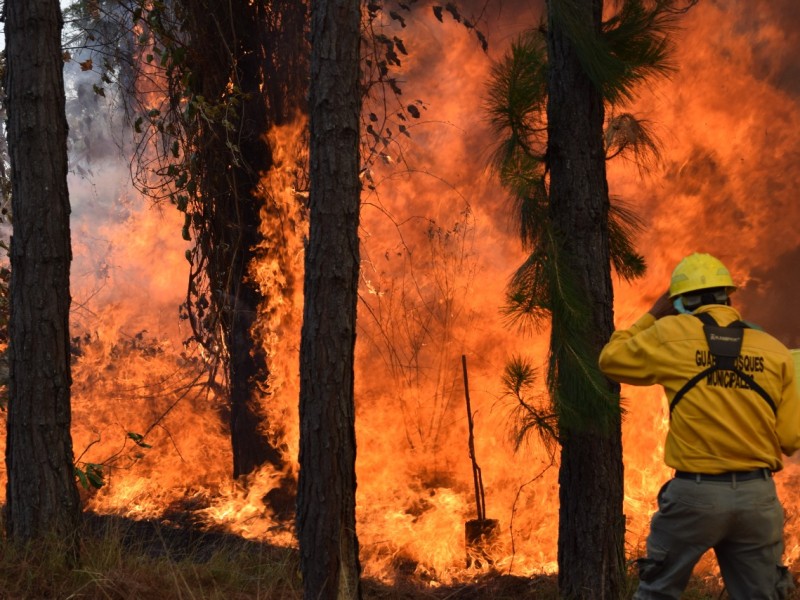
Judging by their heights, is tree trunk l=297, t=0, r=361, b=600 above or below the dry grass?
above

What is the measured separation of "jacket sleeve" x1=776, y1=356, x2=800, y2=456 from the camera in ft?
12.5

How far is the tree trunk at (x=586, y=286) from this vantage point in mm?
5414

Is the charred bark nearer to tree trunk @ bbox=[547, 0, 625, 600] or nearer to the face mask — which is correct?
tree trunk @ bbox=[547, 0, 625, 600]

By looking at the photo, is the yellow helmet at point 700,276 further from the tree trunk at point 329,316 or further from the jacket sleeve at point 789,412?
the tree trunk at point 329,316

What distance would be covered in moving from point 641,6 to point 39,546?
507cm

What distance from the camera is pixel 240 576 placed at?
18.2 ft

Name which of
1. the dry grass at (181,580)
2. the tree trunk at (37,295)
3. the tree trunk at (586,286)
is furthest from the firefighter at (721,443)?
the tree trunk at (37,295)

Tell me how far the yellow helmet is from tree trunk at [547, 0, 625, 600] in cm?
139

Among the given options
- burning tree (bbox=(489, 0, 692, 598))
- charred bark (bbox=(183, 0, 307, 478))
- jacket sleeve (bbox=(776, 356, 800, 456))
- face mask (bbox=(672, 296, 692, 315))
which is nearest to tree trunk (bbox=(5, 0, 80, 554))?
charred bark (bbox=(183, 0, 307, 478))

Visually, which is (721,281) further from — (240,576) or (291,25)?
(291,25)

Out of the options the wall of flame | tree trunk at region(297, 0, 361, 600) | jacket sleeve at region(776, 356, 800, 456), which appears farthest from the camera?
the wall of flame

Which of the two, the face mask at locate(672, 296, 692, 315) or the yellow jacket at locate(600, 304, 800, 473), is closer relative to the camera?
the yellow jacket at locate(600, 304, 800, 473)

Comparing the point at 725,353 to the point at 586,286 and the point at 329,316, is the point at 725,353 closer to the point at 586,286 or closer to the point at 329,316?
the point at 586,286

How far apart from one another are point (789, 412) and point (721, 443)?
15.2 inches
